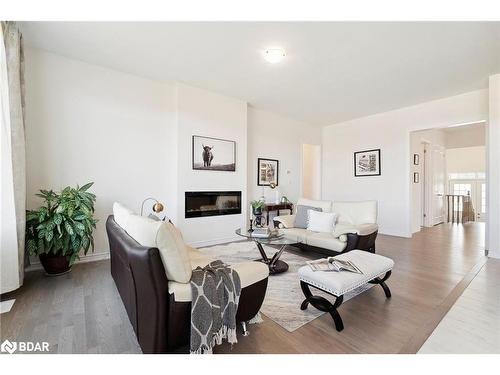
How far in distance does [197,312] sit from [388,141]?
Result: 5.69 m

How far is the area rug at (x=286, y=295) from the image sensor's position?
6.23 ft

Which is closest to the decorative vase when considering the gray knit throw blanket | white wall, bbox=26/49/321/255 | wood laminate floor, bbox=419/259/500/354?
white wall, bbox=26/49/321/255

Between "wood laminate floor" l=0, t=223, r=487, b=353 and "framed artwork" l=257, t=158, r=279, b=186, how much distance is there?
319cm

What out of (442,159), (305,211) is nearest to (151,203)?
(305,211)

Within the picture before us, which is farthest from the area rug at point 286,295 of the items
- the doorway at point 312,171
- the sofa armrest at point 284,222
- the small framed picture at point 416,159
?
the small framed picture at point 416,159

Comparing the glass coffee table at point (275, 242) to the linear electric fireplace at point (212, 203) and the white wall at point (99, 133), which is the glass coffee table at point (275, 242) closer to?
the linear electric fireplace at point (212, 203)

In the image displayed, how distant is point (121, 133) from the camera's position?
3562mm

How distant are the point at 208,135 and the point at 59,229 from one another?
2.68 meters

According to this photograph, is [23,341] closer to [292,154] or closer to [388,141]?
[292,154]

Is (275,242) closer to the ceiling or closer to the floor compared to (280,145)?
closer to the floor

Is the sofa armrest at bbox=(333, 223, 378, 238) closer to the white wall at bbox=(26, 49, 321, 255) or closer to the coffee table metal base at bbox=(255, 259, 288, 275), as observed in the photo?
the coffee table metal base at bbox=(255, 259, 288, 275)

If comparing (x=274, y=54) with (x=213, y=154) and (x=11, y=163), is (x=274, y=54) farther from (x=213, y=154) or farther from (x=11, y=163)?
(x=11, y=163)

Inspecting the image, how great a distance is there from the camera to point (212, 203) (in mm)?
4406

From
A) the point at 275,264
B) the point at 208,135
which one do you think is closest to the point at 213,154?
the point at 208,135
